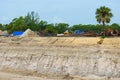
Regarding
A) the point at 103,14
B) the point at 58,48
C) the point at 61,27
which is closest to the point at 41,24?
the point at 61,27

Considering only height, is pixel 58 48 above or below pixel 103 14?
below

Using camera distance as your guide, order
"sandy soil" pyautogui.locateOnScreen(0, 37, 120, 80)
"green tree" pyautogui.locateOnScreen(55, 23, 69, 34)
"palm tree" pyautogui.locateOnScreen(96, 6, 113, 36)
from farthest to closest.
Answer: "green tree" pyautogui.locateOnScreen(55, 23, 69, 34), "palm tree" pyautogui.locateOnScreen(96, 6, 113, 36), "sandy soil" pyautogui.locateOnScreen(0, 37, 120, 80)

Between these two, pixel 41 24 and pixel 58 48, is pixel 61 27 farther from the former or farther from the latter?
pixel 58 48

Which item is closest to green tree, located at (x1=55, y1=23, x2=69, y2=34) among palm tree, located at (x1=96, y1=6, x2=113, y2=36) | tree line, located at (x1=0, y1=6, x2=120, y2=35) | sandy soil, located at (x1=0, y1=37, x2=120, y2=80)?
tree line, located at (x1=0, y1=6, x2=120, y2=35)

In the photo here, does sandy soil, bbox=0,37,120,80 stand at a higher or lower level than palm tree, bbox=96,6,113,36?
lower

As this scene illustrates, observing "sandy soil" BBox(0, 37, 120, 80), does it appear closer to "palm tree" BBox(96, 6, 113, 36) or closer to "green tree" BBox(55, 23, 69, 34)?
"palm tree" BBox(96, 6, 113, 36)

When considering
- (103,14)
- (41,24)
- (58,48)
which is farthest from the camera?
(41,24)

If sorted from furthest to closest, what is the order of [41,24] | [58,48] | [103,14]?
[41,24] < [103,14] < [58,48]

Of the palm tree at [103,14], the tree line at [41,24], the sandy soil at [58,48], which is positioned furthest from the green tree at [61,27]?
the sandy soil at [58,48]

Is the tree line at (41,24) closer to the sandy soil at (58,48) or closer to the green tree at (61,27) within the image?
the green tree at (61,27)

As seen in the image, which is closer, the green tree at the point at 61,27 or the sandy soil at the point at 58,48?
the sandy soil at the point at 58,48

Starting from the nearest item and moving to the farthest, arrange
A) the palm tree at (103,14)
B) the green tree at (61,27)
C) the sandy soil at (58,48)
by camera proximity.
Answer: the sandy soil at (58,48), the palm tree at (103,14), the green tree at (61,27)

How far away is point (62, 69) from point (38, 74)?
2323 millimetres

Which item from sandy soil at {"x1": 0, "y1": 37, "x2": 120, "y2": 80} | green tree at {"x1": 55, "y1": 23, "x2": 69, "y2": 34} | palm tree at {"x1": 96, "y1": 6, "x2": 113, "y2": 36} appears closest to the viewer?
sandy soil at {"x1": 0, "y1": 37, "x2": 120, "y2": 80}
